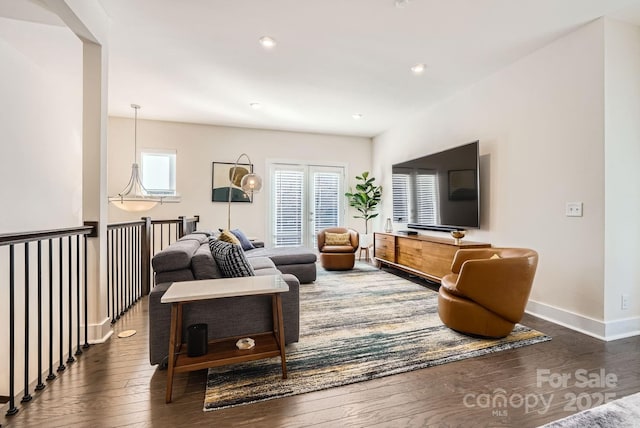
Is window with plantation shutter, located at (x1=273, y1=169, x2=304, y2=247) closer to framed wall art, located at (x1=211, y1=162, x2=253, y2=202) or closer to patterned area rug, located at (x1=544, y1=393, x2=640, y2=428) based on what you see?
framed wall art, located at (x1=211, y1=162, x2=253, y2=202)

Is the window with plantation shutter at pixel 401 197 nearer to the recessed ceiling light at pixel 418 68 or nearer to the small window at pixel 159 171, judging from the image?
the recessed ceiling light at pixel 418 68

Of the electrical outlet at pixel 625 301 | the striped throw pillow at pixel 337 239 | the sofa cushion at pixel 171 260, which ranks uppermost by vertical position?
the sofa cushion at pixel 171 260

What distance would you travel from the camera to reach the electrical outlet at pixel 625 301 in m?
2.57

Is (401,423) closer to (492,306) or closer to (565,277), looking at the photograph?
(492,306)

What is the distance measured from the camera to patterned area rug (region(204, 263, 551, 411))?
71.6 inches

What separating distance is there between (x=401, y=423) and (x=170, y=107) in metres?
5.07

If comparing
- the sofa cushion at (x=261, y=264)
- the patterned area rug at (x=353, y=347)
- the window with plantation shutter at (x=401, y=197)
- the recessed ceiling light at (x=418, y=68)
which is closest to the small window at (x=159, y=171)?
the sofa cushion at (x=261, y=264)

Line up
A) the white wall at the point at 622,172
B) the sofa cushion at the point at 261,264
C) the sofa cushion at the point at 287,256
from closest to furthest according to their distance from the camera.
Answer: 1. the white wall at the point at 622,172
2. the sofa cushion at the point at 261,264
3. the sofa cushion at the point at 287,256

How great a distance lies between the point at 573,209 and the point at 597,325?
1016mm

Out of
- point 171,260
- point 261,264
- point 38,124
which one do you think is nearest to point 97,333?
point 171,260

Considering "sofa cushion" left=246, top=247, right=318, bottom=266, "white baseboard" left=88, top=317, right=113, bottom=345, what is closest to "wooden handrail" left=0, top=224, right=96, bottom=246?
"white baseboard" left=88, top=317, right=113, bottom=345

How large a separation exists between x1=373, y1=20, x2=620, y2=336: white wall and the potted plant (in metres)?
2.50

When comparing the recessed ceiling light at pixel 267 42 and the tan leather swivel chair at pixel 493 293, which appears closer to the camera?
the tan leather swivel chair at pixel 493 293

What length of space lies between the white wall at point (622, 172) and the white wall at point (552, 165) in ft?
0.22
